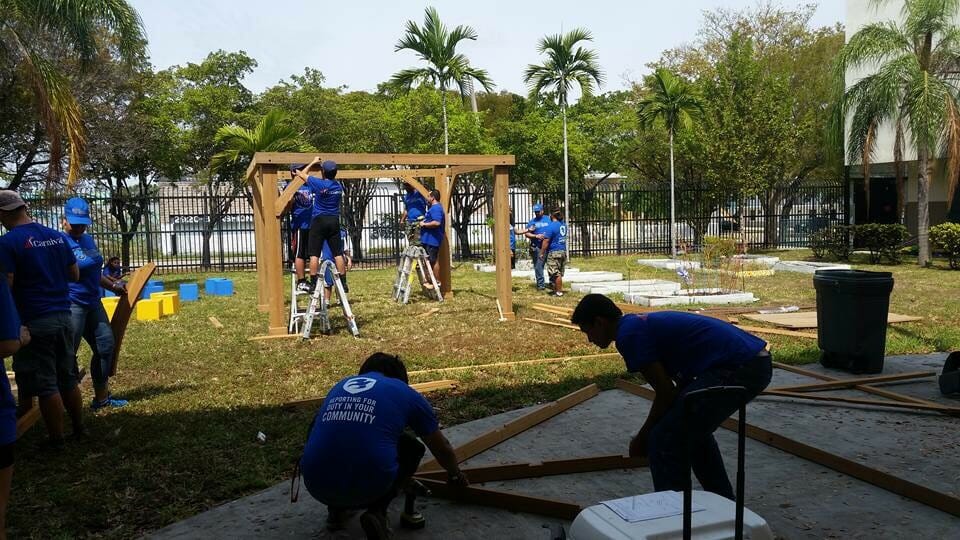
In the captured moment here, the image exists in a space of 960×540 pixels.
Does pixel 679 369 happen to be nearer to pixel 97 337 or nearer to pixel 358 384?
pixel 358 384

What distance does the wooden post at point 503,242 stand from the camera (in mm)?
11227

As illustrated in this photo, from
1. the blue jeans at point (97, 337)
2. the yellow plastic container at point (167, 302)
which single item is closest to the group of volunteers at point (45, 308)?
the blue jeans at point (97, 337)

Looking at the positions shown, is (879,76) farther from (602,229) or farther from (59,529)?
(59,529)

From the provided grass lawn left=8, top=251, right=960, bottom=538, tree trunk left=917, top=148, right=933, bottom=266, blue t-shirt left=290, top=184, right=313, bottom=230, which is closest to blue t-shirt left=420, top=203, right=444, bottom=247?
grass lawn left=8, top=251, right=960, bottom=538

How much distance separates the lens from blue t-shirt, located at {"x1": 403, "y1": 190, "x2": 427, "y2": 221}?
13.9 metres

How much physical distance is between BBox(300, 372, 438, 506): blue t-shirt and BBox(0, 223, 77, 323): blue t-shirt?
2669mm

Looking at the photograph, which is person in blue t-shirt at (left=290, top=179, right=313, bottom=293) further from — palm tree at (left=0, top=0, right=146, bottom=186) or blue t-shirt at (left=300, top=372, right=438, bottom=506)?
blue t-shirt at (left=300, top=372, right=438, bottom=506)

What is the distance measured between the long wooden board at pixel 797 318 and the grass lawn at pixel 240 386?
1.00ft

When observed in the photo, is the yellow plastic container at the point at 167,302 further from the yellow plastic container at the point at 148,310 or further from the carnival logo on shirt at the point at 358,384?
the carnival logo on shirt at the point at 358,384

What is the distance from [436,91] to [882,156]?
46.8 feet

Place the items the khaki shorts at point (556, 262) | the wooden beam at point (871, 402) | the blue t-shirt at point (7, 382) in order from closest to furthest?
the blue t-shirt at point (7, 382) → the wooden beam at point (871, 402) → the khaki shorts at point (556, 262)

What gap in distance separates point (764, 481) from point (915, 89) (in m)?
17.5

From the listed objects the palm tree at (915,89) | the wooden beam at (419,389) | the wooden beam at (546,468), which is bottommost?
the wooden beam at (546,468)

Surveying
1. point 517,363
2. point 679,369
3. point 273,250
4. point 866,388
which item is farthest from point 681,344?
point 273,250
